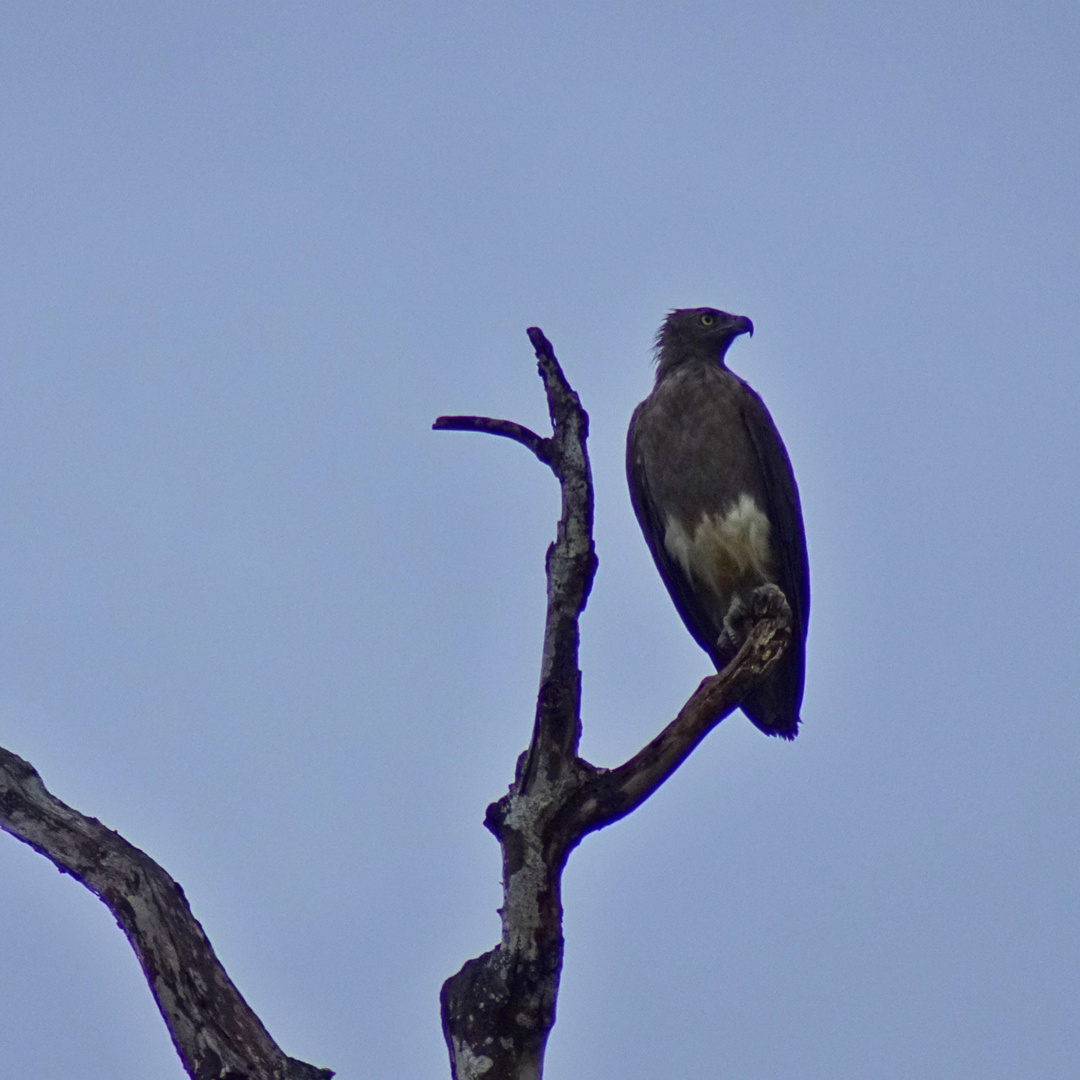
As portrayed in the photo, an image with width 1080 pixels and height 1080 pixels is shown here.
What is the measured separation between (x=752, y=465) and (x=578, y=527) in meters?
3.26

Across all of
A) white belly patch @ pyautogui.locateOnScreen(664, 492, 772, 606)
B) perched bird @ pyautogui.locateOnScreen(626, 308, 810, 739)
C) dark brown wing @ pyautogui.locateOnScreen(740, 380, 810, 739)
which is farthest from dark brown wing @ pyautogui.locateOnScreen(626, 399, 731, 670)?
dark brown wing @ pyautogui.locateOnScreen(740, 380, 810, 739)

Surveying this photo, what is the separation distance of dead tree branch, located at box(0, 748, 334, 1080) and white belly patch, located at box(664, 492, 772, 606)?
159 inches

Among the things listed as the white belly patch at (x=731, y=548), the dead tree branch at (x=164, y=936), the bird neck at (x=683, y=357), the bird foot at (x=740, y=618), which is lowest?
the dead tree branch at (x=164, y=936)

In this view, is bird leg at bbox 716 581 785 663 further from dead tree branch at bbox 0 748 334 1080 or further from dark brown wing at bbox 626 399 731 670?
A: dead tree branch at bbox 0 748 334 1080

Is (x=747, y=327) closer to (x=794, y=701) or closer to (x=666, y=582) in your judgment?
(x=666, y=582)

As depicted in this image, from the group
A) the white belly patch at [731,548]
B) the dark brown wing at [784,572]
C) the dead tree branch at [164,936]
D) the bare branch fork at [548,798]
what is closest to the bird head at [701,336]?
the dark brown wing at [784,572]

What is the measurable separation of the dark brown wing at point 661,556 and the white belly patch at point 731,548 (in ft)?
0.70

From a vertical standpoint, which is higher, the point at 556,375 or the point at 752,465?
the point at 752,465

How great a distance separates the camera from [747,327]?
8.48m

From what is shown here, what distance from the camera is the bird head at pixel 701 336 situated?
8.43 m

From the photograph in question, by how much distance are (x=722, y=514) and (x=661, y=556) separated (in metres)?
0.59

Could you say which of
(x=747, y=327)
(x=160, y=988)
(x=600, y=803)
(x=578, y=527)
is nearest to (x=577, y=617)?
(x=578, y=527)

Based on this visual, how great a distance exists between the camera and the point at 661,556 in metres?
7.89

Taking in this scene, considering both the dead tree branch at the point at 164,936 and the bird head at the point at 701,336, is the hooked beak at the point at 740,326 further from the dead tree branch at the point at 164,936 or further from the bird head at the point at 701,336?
the dead tree branch at the point at 164,936
